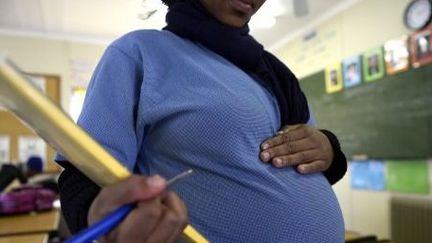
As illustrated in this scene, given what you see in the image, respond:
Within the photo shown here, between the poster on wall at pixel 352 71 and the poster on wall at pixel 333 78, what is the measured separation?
0.07 m

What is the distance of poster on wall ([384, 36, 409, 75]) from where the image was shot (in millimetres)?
2690

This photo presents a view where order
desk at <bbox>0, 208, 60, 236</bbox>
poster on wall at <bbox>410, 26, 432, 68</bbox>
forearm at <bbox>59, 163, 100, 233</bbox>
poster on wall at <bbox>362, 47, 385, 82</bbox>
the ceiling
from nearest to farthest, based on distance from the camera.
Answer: forearm at <bbox>59, 163, 100, 233</bbox>, desk at <bbox>0, 208, 60, 236</bbox>, poster on wall at <bbox>410, 26, 432, 68</bbox>, poster on wall at <bbox>362, 47, 385, 82</bbox>, the ceiling

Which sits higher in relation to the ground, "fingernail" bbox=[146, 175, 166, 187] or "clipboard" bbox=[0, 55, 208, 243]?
"clipboard" bbox=[0, 55, 208, 243]

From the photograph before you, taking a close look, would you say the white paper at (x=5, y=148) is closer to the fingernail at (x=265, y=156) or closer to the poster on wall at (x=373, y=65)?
the poster on wall at (x=373, y=65)

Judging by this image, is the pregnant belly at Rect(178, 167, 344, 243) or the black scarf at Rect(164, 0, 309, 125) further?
the black scarf at Rect(164, 0, 309, 125)

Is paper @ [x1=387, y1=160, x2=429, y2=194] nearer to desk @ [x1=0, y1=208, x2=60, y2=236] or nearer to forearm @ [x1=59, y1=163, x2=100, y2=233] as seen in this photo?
desk @ [x1=0, y1=208, x2=60, y2=236]

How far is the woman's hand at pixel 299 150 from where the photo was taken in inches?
24.7

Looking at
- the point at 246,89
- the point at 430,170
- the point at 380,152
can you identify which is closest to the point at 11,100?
the point at 246,89

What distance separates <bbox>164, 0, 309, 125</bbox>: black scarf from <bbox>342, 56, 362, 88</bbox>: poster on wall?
2.55 m

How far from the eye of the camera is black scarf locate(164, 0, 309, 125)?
72cm

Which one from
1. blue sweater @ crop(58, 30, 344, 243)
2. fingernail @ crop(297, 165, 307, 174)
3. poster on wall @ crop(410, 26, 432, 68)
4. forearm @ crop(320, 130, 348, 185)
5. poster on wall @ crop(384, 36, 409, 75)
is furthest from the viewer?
poster on wall @ crop(384, 36, 409, 75)

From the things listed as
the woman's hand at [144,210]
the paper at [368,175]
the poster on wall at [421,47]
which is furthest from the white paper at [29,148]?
the woman's hand at [144,210]

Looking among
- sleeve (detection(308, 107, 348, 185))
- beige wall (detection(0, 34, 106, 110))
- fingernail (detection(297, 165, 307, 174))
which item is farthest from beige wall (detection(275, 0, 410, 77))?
fingernail (detection(297, 165, 307, 174))

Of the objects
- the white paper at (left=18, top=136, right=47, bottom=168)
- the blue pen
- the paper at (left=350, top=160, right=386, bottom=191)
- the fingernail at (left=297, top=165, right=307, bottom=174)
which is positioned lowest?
the white paper at (left=18, top=136, right=47, bottom=168)
